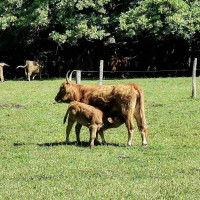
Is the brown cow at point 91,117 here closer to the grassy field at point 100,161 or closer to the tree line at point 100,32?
the grassy field at point 100,161

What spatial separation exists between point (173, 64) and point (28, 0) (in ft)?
33.7

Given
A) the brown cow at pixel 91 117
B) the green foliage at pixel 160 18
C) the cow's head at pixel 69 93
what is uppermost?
the green foliage at pixel 160 18

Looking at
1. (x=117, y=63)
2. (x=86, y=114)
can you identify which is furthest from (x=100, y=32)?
(x=86, y=114)

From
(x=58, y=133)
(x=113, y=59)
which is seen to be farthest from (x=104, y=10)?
(x=58, y=133)

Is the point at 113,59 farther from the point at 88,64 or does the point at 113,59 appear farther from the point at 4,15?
the point at 4,15

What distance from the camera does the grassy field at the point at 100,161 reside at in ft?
25.5

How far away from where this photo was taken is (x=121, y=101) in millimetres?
11539

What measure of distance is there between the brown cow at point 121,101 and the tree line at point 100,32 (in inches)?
762

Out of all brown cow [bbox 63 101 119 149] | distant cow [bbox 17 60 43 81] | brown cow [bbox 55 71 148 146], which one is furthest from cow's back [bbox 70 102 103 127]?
distant cow [bbox 17 60 43 81]

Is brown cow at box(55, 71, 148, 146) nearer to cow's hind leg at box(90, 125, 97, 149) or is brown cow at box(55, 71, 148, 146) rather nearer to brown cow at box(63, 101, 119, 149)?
brown cow at box(63, 101, 119, 149)

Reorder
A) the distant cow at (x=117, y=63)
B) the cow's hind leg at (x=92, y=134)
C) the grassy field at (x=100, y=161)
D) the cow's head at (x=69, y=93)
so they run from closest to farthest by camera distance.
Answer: the grassy field at (x=100, y=161)
the cow's hind leg at (x=92, y=134)
the cow's head at (x=69, y=93)
the distant cow at (x=117, y=63)

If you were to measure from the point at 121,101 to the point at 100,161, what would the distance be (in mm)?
2102

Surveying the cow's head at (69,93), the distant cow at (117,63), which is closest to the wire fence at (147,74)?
the distant cow at (117,63)

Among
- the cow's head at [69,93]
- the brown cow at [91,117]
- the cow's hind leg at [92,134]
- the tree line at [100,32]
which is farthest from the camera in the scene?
the tree line at [100,32]
